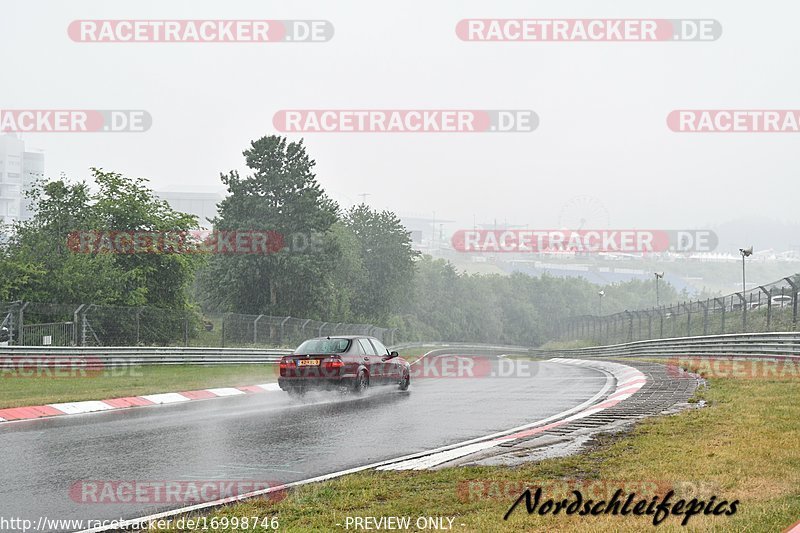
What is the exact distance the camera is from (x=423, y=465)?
7988 mm

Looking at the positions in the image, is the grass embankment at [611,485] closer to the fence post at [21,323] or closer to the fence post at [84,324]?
the fence post at [21,323]

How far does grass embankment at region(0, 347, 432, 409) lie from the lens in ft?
53.6

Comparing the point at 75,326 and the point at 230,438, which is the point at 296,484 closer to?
the point at 230,438

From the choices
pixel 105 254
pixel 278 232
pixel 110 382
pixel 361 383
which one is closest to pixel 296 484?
pixel 361 383

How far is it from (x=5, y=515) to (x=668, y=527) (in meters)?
4.62

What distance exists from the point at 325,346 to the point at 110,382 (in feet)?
22.9

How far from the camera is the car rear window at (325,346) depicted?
16.9 meters

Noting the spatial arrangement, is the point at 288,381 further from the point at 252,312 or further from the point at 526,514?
the point at 252,312

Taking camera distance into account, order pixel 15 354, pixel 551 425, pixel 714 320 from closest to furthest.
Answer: pixel 551 425 → pixel 15 354 → pixel 714 320

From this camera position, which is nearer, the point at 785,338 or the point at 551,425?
the point at 551,425

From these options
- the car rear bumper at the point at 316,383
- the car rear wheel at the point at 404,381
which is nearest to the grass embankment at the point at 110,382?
the car rear bumper at the point at 316,383

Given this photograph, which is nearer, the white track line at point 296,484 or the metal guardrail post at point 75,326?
the white track line at point 296,484

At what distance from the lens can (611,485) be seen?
6469 mm

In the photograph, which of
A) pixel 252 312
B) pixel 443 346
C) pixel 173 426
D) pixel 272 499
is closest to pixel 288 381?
pixel 173 426
